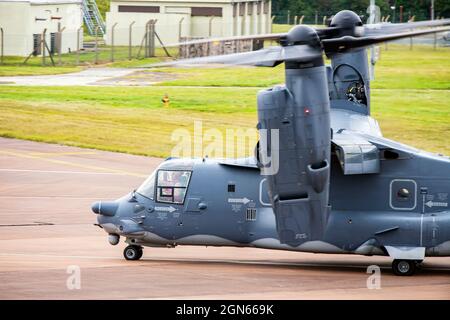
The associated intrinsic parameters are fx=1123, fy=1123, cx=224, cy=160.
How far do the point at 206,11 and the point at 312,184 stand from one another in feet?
190

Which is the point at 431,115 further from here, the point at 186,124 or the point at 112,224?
the point at 112,224

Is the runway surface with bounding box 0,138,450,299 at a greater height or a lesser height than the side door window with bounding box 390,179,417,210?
lesser

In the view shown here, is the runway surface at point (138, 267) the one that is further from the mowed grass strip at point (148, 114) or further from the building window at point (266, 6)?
the building window at point (266, 6)

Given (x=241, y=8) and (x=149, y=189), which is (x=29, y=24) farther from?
(x=149, y=189)

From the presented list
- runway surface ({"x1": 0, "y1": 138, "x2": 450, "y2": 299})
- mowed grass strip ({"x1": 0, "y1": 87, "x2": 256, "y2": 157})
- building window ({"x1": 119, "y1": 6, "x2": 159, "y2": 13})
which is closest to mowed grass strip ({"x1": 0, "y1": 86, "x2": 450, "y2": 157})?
mowed grass strip ({"x1": 0, "y1": 87, "x2": 256, "y2": 157})

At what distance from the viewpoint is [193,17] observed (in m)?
81.2

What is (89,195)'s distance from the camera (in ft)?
128

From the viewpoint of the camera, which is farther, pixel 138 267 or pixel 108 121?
pixel 108 121

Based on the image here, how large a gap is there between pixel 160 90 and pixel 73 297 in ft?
146

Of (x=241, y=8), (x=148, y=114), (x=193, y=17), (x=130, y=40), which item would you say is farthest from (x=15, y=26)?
(x=148, y=114)

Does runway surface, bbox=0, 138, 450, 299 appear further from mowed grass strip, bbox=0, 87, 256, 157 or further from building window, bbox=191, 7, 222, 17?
building window, bbox=191, 7, 222, 17

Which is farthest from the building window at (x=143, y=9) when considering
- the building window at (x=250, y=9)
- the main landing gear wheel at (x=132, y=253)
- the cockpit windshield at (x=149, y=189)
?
the main landing gear wheel at (x=132, y=253)

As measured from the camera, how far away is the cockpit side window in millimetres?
27938

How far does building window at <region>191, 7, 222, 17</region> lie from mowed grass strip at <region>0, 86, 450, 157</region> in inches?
545
